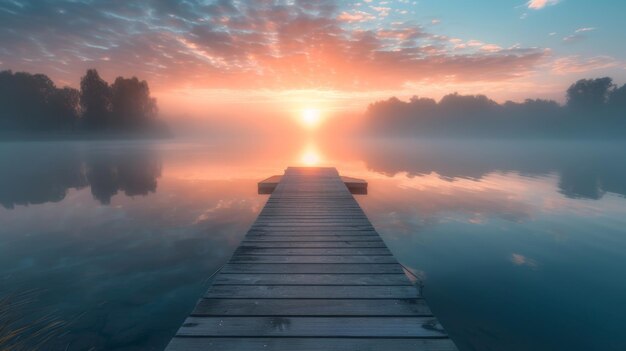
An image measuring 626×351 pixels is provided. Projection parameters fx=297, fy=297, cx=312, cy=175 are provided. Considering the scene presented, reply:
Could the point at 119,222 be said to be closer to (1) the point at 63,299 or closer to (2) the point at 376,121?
(1) the point at 63,299

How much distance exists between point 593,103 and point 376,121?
93884mm

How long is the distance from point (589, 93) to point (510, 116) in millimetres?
26537

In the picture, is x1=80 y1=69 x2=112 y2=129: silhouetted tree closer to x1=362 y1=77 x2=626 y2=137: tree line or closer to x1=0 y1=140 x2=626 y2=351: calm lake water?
x1=0 y1=140 x2=626 y2=351: calm lake water

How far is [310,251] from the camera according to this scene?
5.49m

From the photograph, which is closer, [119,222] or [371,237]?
[371,237]

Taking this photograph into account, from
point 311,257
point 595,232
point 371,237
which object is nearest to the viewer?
point 311,257

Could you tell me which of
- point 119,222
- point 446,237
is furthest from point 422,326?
point 119,222

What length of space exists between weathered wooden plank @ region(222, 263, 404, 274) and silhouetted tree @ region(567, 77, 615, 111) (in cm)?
14408

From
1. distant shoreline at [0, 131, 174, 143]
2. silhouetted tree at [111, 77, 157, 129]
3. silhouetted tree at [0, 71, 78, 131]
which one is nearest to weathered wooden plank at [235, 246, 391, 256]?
silhouetted tree at [0, 71, 78, 131]

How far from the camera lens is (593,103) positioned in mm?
106812

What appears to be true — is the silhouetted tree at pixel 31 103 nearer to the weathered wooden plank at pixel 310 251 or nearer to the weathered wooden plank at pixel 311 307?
the weathered wooden plank at pixel 310 251

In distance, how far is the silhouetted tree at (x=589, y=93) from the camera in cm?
10406

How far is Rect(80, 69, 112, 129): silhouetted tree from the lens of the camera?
77.2 m

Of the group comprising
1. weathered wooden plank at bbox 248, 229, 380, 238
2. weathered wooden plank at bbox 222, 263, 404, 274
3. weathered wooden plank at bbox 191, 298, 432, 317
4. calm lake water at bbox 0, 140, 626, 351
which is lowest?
calm lake water at bbox 0, 140, 626, 351
